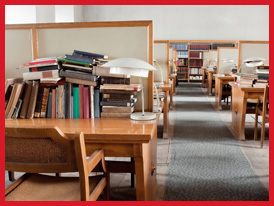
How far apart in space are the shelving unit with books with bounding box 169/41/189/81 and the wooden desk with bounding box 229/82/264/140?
9.02m

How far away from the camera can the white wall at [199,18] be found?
12617 millimetres

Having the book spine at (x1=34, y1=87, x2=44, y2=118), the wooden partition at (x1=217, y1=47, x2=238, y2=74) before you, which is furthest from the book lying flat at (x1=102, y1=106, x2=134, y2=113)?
the wooden partition at (x1=217, y1=47, x2=238, y2=74)

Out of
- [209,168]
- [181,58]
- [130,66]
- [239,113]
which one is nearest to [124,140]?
[130,66]

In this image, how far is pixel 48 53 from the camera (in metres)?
2.52

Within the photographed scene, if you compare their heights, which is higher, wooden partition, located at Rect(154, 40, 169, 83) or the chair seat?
wooden partition, located at Rect(154, 40, 169, 83)

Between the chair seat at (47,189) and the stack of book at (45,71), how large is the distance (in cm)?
80

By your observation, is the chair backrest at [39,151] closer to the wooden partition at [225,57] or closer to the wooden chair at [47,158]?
the wooden chair at [47,158]

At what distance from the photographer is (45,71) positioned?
2277 mm

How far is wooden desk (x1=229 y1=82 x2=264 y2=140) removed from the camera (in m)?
3.87

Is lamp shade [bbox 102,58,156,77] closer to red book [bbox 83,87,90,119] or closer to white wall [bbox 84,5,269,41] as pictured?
red book [bbox 83,87,90,119]

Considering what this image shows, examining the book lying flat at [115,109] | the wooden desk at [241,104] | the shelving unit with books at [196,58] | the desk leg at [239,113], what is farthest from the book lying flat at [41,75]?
the shelving unit with books at [196,58]

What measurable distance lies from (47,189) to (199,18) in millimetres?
12430

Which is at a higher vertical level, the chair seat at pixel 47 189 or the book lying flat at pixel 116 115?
the book lying flat at pixel 116 115

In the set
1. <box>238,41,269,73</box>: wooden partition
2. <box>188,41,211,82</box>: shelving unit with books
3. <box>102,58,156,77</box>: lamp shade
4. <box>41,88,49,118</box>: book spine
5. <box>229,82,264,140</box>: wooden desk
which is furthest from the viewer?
<box>188,41,211,82</box>: shelving unit with books
